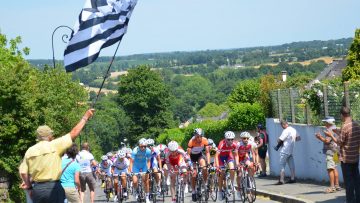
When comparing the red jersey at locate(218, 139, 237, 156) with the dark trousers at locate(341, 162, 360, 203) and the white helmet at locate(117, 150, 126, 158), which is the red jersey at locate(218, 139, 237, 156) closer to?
the dark trousers at locate(341, 162, 360, 203)

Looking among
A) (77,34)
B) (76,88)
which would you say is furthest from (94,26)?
(76,88)

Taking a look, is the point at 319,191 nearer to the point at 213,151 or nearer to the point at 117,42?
the point at 213,151

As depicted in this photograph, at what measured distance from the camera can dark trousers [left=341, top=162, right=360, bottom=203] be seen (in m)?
15.5

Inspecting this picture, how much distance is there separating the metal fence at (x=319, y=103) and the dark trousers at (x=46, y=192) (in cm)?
1121

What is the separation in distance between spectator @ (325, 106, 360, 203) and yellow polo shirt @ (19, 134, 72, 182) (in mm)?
5572

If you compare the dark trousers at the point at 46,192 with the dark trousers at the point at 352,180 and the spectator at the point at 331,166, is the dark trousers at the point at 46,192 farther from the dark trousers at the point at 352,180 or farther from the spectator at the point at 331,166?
the spectator at the point at 331,166

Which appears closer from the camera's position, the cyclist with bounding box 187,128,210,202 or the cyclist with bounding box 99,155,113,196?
the cyclist with bounding box 187,128,210,202

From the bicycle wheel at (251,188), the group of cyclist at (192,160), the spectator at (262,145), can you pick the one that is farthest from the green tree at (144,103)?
the bicycle wheel at (251,188)

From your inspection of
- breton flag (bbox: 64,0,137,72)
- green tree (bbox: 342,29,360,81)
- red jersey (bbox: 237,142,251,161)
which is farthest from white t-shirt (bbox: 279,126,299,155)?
green tree (bbox: 342,29,360,81)

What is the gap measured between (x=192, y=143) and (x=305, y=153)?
14.1 feet

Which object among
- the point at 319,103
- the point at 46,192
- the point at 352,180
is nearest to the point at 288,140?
the point at 319,103

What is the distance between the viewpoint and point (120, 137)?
501 feet

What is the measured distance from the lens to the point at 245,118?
62.2m

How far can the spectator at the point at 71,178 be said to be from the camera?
1708cm
